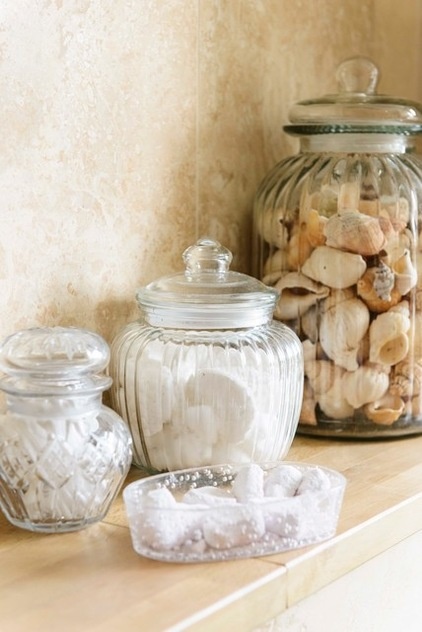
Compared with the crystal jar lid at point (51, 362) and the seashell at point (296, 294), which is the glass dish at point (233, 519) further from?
the seashell at point (296, 294)

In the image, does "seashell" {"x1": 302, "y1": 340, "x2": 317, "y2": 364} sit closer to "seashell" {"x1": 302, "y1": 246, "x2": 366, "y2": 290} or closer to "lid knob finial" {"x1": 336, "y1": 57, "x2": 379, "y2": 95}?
"seashell" {"x1": 302, "y1": 246, "x2": 366, "y2": 290}

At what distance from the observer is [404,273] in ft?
3.60

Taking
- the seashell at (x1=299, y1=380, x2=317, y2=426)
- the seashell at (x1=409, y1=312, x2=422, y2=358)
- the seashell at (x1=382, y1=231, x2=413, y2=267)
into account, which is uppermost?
the seashell at (x1=382, y1=231, x2=413, y2=267)

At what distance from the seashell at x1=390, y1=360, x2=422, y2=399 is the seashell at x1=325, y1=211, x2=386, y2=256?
12cm

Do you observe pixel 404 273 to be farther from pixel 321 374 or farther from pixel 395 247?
pixel 321 374

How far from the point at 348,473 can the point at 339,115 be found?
0.37m

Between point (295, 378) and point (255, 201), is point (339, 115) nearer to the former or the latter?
point (255, 201)

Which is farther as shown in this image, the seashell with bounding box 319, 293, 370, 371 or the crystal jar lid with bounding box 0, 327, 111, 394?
the seashell with bounding box 319, 293, 370, 371

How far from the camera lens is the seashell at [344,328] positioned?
1095 millimetres

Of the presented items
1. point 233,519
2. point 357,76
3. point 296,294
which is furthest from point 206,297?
point 357,76

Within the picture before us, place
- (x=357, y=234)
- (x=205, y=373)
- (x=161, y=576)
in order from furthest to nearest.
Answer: (x=357, y=234)
(x=205, y=373)
(x=161, y=576)

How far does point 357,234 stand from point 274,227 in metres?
0.11

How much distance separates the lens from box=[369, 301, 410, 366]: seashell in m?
1.10

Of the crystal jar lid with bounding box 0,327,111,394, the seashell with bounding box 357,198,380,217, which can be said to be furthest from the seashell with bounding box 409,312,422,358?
the crystal jar lid with bounding box 0,327,111,394
